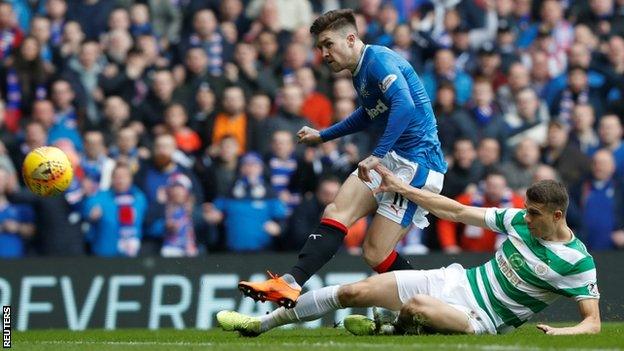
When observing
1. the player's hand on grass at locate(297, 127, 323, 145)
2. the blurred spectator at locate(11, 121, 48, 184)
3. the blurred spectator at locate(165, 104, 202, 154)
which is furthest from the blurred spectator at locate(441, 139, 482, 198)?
the player's hand on grass at locate(297, 127, 323, 145)

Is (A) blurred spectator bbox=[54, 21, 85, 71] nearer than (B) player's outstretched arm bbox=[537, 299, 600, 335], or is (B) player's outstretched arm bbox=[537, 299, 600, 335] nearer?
(B) player's outstretched arm bbox=[537, 299, 600, 335]

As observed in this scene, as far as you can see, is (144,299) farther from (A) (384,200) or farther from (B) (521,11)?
(B) (521,11)

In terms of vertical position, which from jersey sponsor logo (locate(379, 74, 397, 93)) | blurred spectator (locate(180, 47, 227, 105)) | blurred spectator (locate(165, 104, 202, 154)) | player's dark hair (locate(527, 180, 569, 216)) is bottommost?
blurred spectator (locate(165, 104, 202, 154))

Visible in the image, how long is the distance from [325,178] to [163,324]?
2.55m

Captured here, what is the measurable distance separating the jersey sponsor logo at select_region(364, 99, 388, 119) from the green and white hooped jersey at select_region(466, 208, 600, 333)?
1255 mm

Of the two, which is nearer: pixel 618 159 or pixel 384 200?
pixel 384 200

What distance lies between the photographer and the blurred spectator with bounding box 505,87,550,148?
675 inches

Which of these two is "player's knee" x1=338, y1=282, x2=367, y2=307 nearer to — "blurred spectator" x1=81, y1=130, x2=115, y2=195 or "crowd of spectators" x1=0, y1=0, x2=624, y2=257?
"crowd of spectators" x1=0, y1=0, x2=624, y2=257

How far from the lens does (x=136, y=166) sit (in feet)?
51.9

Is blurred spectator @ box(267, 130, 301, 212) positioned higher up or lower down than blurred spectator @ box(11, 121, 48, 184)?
lower down

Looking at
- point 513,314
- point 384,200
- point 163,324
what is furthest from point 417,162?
point 163,324

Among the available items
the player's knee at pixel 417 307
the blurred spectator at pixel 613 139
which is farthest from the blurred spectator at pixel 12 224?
the blurred spectator at pixel 613 139

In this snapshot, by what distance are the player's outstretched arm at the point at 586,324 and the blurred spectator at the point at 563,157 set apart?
671cm

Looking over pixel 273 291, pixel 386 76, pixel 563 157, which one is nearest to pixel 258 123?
pixel 563 157
